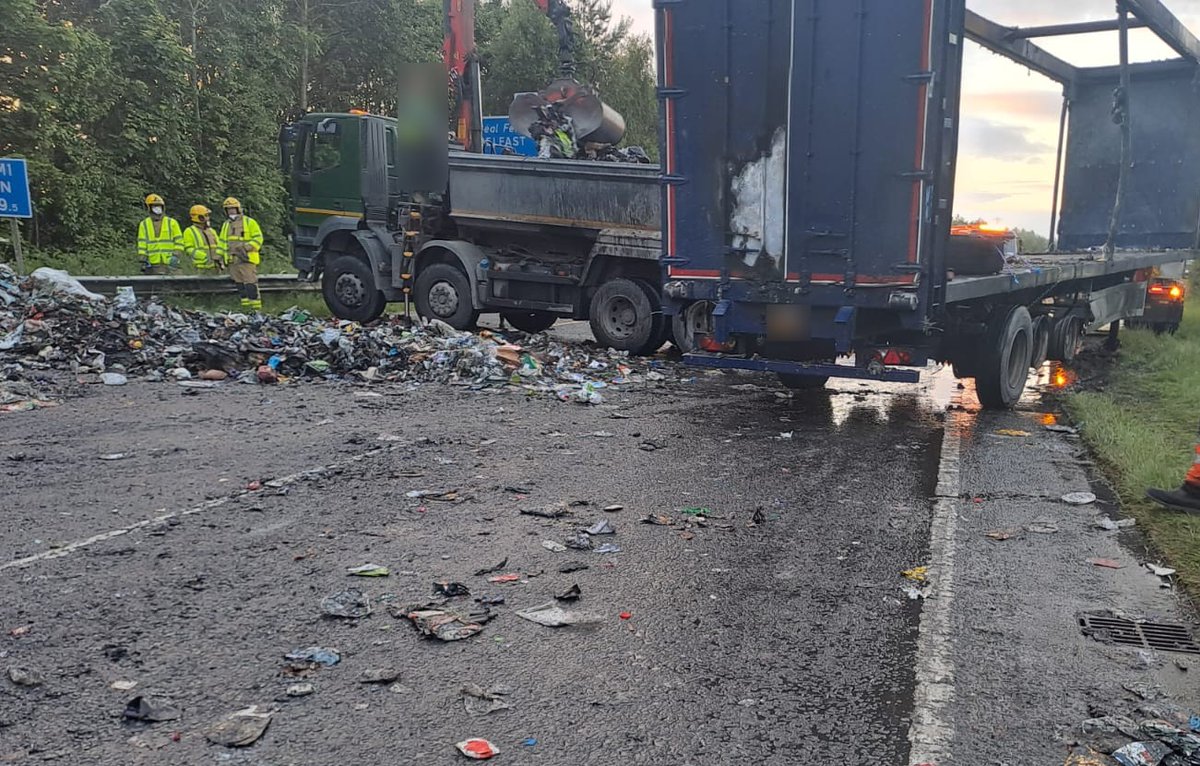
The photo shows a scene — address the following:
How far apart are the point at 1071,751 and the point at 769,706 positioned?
0.84 metres

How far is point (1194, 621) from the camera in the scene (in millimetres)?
3695

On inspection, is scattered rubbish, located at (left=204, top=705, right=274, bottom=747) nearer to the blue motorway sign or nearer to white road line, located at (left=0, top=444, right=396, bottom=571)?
white road line, located at (left=0, top=444, right=396, bottom=571)

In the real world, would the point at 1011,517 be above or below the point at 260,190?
below

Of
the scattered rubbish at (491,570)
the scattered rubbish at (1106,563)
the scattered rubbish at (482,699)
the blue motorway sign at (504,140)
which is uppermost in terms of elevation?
the blue motorway sign at (504,140)

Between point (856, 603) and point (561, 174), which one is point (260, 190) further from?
point (856, 603)

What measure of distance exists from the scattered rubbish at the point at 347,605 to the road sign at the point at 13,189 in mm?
11590

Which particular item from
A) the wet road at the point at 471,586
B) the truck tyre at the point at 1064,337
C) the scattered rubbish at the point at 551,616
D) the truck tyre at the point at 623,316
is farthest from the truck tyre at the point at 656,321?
the scattered rubbish at the point at 551,616

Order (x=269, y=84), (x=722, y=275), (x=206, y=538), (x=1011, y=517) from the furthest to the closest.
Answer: (x=269, y=84) < (x=722, y=275) < (x=1011, y=517) < (x=206, y=538)

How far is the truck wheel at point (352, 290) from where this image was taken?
1317 cm

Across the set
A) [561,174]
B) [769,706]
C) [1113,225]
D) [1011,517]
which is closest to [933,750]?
[769,706]

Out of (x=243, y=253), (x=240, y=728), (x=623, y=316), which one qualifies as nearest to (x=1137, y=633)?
(x=240, y=728)

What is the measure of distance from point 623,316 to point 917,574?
24.4 ft

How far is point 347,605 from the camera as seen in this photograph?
363cm

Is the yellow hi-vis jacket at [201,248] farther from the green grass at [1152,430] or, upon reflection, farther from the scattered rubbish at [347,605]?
the scattered rubbish at [347,605]
